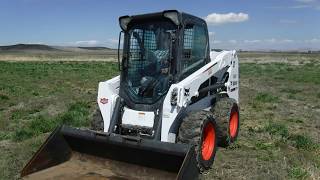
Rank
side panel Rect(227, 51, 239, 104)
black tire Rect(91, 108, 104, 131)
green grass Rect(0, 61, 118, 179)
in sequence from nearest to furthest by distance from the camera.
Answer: black tire Rect(91, 108, 104, 131), green grass Rect(0, 61, 118, 179), side panel Rect(227, 51, 239, 104)

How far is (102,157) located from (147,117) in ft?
3.25

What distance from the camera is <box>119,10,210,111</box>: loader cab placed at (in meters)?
7.36

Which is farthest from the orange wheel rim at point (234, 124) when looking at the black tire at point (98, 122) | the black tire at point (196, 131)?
the black tire at point (98, 122)

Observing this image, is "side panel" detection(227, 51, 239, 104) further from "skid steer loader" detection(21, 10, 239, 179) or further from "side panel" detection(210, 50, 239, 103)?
"skid steer loader" detection(21, 10, 239, 179)

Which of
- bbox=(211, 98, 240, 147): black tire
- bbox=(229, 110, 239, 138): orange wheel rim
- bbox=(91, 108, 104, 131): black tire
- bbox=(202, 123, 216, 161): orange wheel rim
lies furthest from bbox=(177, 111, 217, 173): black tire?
bbox=(229, 110, 239, 138): orange wheel rim

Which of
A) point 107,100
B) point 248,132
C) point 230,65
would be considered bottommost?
point 248,132

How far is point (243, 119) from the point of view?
1280cm

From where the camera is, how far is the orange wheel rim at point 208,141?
743cm

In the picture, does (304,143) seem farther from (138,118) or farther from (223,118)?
(138,118)

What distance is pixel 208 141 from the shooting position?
7.62 meters

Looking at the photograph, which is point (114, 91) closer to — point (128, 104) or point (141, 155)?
point (128, 104)

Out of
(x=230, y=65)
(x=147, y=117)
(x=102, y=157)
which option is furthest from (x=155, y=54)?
(x=230, y=65)

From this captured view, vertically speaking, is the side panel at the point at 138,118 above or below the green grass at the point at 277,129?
above

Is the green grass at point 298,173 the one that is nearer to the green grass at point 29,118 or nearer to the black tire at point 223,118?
the black tire at point 223,118
